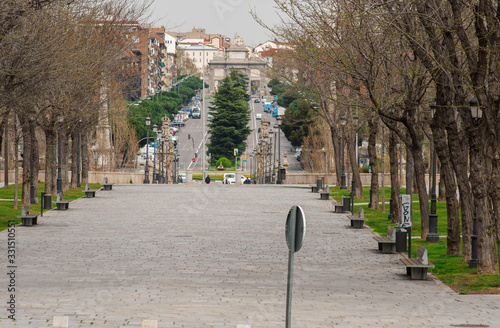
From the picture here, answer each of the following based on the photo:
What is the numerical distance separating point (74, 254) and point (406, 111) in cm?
845

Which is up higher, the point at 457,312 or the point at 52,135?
the point at 52,135

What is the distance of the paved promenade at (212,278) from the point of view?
10.6 metres

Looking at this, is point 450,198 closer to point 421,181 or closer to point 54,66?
point 421,181

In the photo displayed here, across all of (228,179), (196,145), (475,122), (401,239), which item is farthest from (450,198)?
(196,145)

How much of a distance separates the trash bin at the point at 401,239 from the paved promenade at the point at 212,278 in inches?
19.2

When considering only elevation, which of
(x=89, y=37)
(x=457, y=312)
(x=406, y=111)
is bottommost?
(x=457, y=312)

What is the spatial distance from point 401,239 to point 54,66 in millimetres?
11969

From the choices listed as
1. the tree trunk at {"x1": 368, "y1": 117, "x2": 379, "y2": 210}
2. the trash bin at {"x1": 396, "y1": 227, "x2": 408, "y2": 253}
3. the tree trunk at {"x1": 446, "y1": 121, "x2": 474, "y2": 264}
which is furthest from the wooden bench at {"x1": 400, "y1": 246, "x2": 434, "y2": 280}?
the tree trunk at {"x1": 368, "y1": 117, "x2": 379, "y2": 210}

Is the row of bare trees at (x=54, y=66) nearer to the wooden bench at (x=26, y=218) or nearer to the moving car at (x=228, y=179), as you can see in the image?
the wooden bench at (x=26, y=218)

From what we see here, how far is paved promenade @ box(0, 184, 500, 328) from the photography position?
1065cm

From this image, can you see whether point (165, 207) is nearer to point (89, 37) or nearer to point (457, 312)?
point (89, 37)

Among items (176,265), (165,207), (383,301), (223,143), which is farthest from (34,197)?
(223,143)

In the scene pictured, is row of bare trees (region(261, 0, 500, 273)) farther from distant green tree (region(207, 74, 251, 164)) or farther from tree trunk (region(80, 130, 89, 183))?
distant green tree (region(207, 74, 251, 164))

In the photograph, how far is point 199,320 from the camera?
1030 centimetres
